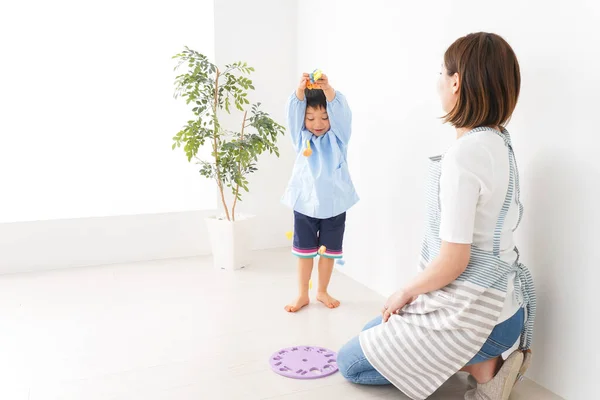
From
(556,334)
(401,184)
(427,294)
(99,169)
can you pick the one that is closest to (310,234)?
(401,184)

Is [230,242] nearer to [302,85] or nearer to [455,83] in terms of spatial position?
[302,85]

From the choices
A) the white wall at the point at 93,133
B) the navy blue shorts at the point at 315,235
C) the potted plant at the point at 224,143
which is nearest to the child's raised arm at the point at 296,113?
the navy blue shorts at the point at 315,235

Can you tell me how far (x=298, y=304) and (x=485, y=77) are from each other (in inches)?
48.5

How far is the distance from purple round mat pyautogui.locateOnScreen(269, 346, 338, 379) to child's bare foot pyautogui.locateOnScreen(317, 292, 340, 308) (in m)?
0.43

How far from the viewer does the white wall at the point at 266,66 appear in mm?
3180

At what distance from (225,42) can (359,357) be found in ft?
6.68

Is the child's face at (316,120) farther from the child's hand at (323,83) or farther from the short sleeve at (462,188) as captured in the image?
the short sleeve at (462,188)

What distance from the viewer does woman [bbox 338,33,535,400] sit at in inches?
59.5

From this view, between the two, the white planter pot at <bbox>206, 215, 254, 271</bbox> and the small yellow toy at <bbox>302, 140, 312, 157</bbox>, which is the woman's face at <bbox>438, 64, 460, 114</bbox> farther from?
the white planter pot at <bbox>206, 215, 254, 271</bbox>

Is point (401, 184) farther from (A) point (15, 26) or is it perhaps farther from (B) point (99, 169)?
(A) point (15, 26)

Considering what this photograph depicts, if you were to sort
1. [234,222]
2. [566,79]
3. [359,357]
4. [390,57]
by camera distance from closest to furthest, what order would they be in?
1. [566,79]
2. [359,357]
3. [390,57]
4. [234,222]

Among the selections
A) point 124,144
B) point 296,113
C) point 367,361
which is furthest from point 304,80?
point 124,144

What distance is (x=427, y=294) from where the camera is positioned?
160cm

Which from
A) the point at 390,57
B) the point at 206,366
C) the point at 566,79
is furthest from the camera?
the point at 390,57
